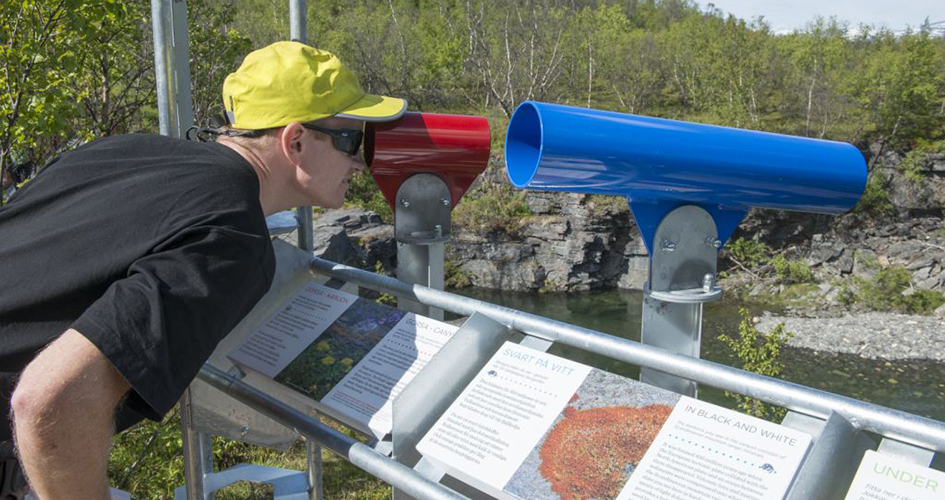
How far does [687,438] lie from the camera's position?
1208 mm

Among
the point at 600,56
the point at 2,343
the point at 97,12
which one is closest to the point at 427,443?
the point at 2,343

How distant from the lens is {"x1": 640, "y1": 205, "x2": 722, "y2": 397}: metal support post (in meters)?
1.59

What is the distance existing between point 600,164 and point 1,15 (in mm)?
3388

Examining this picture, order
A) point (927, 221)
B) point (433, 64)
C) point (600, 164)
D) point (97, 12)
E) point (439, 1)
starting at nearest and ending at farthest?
point (600, 164), point (97, 12), point (927, 221), point (433, 64), point (439, 1)

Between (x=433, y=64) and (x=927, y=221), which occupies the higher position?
(x=433, y=64)

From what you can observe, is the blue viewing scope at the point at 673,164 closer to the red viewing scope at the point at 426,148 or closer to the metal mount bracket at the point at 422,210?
the red viewing scope at the point at 426,148

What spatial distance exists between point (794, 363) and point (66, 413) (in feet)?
59.4

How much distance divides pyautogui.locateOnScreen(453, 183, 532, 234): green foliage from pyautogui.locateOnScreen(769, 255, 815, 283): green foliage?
8171mm

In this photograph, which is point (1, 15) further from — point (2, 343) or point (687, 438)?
point (687, 438)

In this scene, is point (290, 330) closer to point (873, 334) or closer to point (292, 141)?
point (292, 141)

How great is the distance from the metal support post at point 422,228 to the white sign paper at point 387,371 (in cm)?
45

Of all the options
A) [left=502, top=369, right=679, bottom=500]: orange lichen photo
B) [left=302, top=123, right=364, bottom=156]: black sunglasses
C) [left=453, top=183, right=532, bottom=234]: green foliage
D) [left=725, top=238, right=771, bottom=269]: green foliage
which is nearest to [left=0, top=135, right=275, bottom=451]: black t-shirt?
[left=302, top=123, right=364, bottom=156]: black sunglasses

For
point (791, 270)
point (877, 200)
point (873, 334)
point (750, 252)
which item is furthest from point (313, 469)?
point (877, 200)

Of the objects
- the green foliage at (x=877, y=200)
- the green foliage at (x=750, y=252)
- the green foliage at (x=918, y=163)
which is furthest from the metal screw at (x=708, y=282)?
the green foliage at (x=918, y=163)
